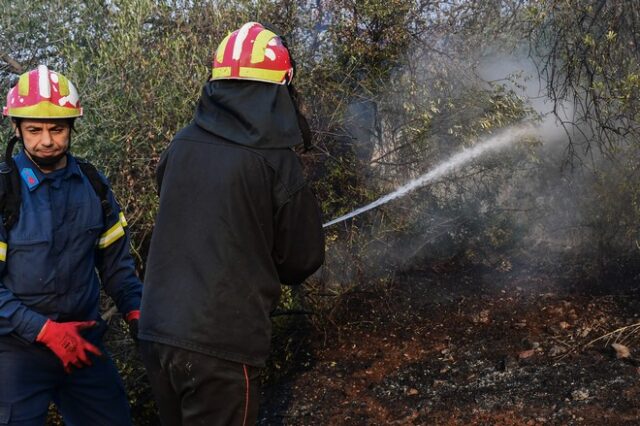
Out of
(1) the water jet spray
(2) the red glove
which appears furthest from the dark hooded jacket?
(1) the water jet spray

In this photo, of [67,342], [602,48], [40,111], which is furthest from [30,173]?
[602,48]

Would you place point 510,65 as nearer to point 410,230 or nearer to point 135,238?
point 410,230

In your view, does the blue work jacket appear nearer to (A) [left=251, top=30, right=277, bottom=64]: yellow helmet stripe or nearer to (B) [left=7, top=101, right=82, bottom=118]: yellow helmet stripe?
(B) [left=7, top=101, right=82, bottom=118]: yellow helmet stripe

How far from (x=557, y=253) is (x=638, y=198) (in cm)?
149

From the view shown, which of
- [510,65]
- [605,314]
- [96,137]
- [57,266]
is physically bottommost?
[605,314]

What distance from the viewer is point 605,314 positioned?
5957mm

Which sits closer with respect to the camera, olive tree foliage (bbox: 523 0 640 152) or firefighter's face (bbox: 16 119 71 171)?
firefighter's face (bbox: 16 119 71 171)

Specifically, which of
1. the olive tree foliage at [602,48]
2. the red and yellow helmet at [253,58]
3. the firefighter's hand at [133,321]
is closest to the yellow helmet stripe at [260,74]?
the red and yellow helmet at [253,58]

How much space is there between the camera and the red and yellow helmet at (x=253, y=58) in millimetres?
2684

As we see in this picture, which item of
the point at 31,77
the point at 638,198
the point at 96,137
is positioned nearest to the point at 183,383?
the point at 31,77

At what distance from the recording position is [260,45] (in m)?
2.71

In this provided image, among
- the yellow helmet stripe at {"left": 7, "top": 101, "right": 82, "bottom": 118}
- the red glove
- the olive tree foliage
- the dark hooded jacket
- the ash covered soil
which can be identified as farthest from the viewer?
the olive tree foliage

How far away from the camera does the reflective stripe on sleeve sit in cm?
346

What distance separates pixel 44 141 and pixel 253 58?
110 centimetres
